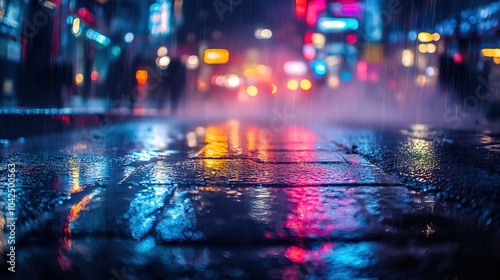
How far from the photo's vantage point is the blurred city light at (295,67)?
30297 millimetres

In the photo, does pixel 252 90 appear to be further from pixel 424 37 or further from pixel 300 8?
pixel 300 8

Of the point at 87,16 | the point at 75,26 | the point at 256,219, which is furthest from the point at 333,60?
the point at 256,219

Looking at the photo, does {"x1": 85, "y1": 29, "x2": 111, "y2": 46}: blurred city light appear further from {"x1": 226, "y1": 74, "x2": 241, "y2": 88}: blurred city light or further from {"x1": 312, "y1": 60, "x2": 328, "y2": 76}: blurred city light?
{"x1": 312, "y1": 60, "x2": 328, "y2": 76}: blurred city light

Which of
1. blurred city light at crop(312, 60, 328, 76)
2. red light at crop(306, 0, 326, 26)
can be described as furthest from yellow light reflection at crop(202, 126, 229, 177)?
red light at crop(306, 0, 326, 26)

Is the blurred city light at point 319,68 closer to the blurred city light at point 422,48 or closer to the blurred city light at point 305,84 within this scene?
the blurred city light at point 305,84

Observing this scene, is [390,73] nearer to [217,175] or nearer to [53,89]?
[53,89]

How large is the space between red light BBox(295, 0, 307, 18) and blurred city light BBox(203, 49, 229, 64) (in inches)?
403

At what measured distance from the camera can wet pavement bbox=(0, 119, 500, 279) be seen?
1.56 m

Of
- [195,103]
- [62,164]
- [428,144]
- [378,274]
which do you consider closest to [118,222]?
[378,274]

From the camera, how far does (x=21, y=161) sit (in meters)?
4.20

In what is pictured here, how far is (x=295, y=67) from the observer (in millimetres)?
32531

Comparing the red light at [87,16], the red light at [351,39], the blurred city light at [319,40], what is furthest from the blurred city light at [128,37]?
the blurred city light at [319,40]

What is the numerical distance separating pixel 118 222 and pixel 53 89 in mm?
8977

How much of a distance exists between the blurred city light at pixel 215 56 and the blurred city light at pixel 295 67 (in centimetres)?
1205
